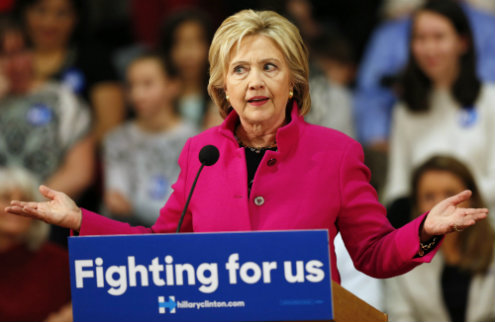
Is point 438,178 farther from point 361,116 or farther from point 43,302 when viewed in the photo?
point 43,302

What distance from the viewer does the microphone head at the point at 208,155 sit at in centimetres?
229

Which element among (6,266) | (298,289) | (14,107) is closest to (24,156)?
(14,107)

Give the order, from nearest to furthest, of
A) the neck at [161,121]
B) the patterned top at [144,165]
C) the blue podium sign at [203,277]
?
the blue podium sign at [203,277], the patterned top at [144,165], the neck at [161,121]

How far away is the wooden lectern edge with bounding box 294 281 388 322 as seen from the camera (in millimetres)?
2076

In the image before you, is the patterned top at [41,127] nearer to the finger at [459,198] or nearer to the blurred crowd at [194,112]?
the blurred crowd at [194,112]

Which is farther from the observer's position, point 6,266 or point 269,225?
point 6,266

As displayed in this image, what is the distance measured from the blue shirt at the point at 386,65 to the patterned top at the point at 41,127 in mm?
1649

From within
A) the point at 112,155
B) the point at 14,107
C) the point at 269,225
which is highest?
the point at 14,107

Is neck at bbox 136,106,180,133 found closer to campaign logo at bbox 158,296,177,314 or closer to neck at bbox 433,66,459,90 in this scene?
neck at bbox 433,66,459,90

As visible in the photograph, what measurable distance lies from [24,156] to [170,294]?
9.97 ft

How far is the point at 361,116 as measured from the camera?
16.6 feet

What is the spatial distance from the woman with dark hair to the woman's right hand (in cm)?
246

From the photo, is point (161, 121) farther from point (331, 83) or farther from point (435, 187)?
point (435, 187)

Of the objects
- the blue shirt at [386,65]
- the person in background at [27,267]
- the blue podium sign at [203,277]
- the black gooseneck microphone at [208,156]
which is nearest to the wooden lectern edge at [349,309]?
the blue podium sign at [203,277]
